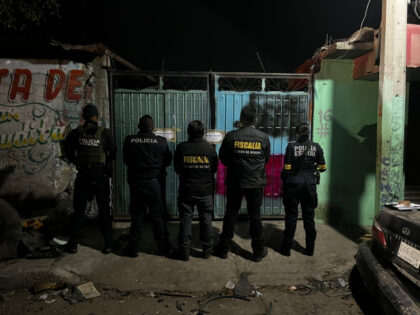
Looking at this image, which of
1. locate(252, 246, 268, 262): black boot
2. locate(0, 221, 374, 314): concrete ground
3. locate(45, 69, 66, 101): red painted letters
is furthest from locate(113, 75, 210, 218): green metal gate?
locate(252, 246, 268, 262): black boot

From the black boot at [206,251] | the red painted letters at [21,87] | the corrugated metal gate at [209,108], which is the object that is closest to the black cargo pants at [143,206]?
the black boot at [206,251]

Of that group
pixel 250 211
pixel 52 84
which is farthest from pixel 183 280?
pixel 52 84

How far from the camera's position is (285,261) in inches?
164

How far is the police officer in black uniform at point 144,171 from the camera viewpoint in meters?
4.01

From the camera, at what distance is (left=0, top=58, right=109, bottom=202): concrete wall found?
17.0 feet

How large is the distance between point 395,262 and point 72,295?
3221mm

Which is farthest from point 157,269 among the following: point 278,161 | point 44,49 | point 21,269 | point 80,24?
point 80,24

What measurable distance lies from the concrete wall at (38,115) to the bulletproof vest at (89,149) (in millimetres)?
1382

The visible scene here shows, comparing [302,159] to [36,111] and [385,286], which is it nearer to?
[385,286]

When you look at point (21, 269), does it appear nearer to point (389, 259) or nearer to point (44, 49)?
point (44, 49)

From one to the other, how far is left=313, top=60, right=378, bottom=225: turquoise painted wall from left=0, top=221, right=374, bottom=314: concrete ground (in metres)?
1.29

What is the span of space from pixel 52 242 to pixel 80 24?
9.20 m

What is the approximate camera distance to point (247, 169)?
3953 millimetres

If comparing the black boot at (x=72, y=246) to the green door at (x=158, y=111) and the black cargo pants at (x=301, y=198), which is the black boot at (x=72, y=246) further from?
the black cargo pants at (x=301, y=198)
